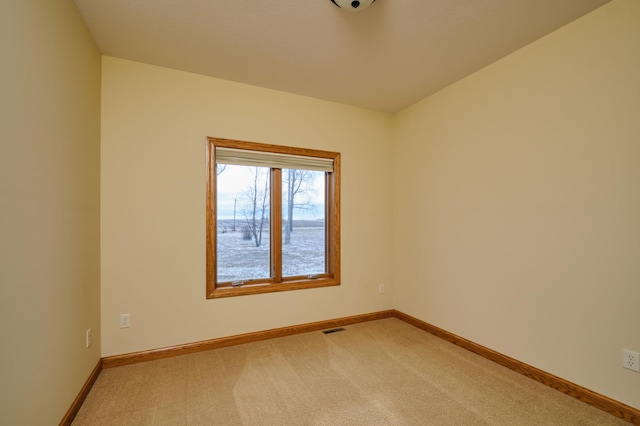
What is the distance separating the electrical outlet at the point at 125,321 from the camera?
7.80ft

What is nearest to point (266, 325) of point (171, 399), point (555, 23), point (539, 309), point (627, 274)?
point (171, 399)

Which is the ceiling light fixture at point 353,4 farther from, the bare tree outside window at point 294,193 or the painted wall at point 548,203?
the bare tree outside window at point 294,193

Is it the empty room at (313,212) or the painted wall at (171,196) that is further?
the painted wall at (171,196)

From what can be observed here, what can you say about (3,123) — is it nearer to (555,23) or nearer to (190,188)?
(190,188)

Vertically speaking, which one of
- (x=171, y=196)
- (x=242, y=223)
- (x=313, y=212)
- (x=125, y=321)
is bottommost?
(x=125, y=321)

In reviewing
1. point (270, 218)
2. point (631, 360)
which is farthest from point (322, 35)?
point (631, 360)

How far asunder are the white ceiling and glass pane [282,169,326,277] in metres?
1.04

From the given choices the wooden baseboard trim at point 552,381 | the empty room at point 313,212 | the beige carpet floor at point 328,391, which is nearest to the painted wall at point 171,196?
the empty room at point 313,212

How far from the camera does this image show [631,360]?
5.62ft

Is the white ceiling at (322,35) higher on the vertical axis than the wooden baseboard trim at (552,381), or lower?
higher

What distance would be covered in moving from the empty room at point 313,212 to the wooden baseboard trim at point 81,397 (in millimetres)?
23

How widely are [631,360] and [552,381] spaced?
52 centimetres

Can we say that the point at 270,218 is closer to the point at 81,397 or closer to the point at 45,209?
the point at 45,209

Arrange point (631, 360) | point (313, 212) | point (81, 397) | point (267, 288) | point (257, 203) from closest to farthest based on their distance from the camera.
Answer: point (631, 360) → point (81, 397) → point (267, 288) → point (257, 203) → point (313, 212)
